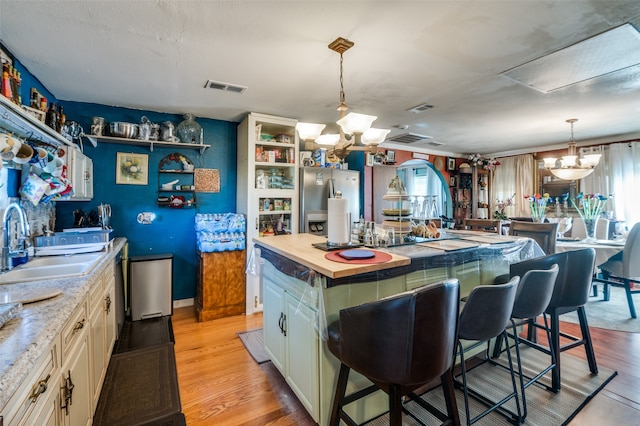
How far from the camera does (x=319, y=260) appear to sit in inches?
63.2

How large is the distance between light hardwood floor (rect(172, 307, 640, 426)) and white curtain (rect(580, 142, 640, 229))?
10.4 feet

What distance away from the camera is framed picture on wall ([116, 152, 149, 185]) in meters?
3.42

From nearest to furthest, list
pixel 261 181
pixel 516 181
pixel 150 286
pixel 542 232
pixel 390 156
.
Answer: pixel 542 232, pixel 150 286, pixel 261 181, pixel 390 156, pixel 516 181

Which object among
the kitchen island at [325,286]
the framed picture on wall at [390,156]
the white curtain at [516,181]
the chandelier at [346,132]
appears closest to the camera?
the kitchen island at [325,286]

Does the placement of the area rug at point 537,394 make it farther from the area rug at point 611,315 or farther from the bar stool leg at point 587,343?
the area rug at point 611,315

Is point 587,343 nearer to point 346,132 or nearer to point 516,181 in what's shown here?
point 346,132

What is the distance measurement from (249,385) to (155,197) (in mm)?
2544

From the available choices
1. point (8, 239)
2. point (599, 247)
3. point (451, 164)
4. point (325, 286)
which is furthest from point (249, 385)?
point (451, 164)

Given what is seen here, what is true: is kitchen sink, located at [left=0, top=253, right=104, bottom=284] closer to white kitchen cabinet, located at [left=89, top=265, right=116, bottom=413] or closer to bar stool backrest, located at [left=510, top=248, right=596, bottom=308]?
white kitchen cabinet, located at [left=89, top=265, right=116, bottom=413]

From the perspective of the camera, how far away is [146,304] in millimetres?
3258

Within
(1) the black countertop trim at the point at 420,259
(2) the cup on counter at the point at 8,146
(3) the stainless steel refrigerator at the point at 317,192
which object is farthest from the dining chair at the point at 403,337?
(3) the stainless steel refrigerator at the point at 317,192

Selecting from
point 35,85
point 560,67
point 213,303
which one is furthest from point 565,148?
point 35,85

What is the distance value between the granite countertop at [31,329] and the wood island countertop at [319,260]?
1.03 m

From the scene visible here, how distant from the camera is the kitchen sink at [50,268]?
165 cm
